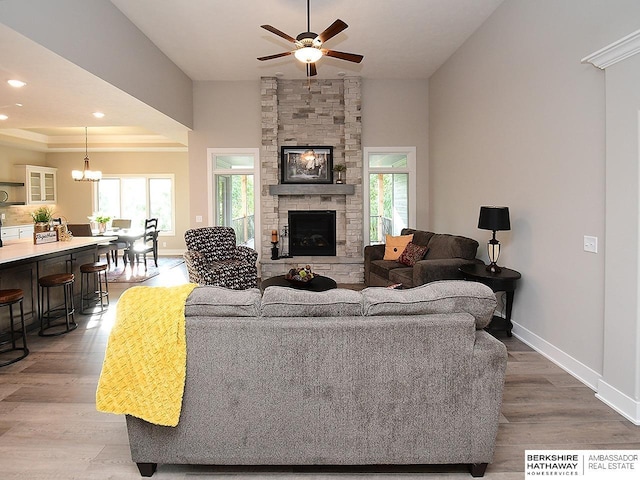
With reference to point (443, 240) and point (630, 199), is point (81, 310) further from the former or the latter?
point (630, 199)

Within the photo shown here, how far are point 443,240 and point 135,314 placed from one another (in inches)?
171

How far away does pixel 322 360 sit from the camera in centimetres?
189

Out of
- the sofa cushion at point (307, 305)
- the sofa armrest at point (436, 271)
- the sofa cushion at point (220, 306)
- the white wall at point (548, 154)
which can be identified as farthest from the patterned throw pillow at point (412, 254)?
the sofa cushion at point (220, 306)

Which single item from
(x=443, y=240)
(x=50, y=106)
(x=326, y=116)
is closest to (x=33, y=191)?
(x=50, y=106)

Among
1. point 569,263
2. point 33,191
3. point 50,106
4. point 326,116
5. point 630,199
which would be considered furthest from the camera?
point 33,191

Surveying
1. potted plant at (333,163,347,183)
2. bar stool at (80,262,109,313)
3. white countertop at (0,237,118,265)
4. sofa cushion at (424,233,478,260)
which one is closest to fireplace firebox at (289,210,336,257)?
potted plant at (333,163,347,183)

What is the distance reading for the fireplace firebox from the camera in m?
7.27

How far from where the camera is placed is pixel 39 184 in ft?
33.2

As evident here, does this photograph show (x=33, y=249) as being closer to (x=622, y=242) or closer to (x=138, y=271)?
(x=138, y=271)

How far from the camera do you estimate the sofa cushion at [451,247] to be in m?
4.82

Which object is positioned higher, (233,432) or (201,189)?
(201,189)

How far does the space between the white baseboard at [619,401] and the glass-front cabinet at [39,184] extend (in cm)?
1164

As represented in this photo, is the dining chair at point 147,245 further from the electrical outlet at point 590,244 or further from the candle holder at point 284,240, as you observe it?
the electrical outlet at point 590,244

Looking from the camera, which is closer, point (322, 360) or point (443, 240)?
point (322, 360)
